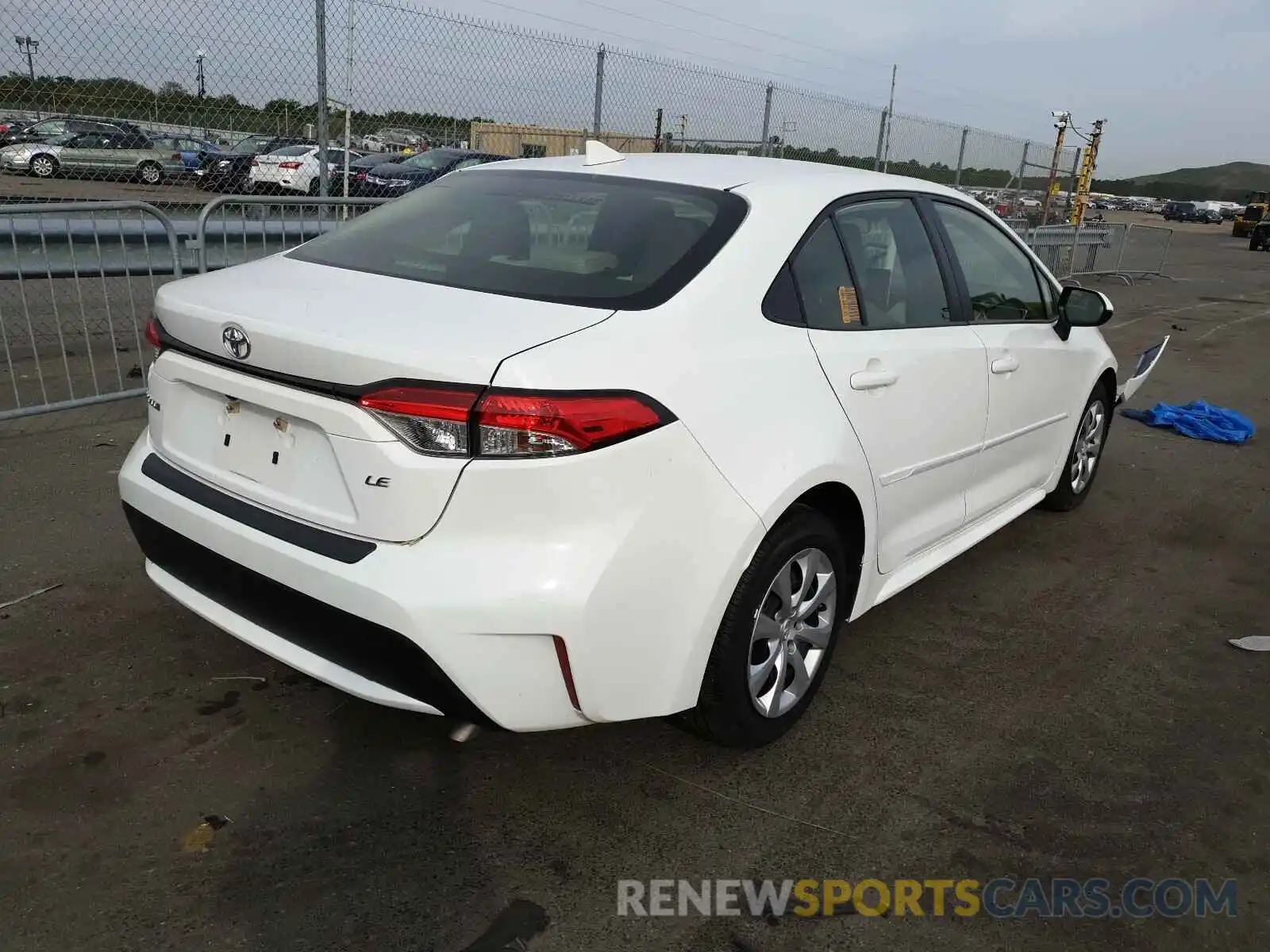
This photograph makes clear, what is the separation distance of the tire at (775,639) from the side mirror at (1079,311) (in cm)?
199

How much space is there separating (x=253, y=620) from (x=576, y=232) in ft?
4.55

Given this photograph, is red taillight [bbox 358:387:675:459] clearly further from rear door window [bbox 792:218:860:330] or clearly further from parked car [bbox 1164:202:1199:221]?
A: parked car [bbox 1164:202:1199:221]

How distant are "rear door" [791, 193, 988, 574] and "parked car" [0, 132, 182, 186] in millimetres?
5444

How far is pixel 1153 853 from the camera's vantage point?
2629 millimetres

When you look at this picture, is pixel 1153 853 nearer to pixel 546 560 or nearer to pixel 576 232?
pixel 546 560

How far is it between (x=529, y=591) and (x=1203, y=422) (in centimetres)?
665

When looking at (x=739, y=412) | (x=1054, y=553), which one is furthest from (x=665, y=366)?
(x=1054, y=553)

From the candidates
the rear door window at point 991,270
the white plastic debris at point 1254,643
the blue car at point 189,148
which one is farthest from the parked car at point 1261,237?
the blue car at point 189,148

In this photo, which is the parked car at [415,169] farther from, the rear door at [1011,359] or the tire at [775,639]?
the tire at [775,639]

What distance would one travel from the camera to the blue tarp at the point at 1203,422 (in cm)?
708

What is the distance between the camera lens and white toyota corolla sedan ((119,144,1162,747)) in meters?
2.19

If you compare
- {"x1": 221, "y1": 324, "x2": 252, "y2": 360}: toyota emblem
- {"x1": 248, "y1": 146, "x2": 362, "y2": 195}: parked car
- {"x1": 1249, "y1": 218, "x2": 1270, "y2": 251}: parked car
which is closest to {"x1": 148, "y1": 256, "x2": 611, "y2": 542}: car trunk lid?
{"x1": 221, "y1": 324, "x2": 252, "y2": 360}: toyota emblem

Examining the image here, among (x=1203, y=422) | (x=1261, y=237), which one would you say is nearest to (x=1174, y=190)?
(x=1261, y=237)

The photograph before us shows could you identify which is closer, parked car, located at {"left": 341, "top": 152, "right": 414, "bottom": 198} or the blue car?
the blue car
